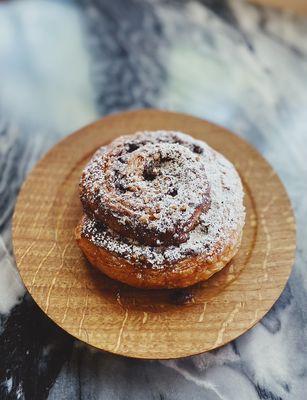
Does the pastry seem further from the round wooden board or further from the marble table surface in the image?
the marble table surface

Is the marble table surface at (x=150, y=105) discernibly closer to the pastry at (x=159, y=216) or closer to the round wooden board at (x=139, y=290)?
the round wooden board at (x=139, y=290)

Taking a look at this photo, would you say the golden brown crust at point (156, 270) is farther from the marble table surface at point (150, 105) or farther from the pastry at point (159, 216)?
the marble table surface at point (150, 105)

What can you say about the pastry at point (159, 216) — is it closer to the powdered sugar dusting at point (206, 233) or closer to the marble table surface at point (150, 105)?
the powdered sugar dusting at point (206, 233)

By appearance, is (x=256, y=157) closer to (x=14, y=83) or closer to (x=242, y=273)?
(x=242, y=273)

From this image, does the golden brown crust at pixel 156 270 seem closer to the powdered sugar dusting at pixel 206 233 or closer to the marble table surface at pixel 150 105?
the powdered sugar dusting at pixel 206 233

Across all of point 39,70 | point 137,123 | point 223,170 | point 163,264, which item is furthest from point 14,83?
point 163,264

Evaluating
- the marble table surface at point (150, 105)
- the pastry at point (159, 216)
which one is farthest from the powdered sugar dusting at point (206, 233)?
the marble table surface at point (150, 105)

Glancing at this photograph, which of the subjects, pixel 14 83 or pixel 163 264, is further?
pixel 14 83
